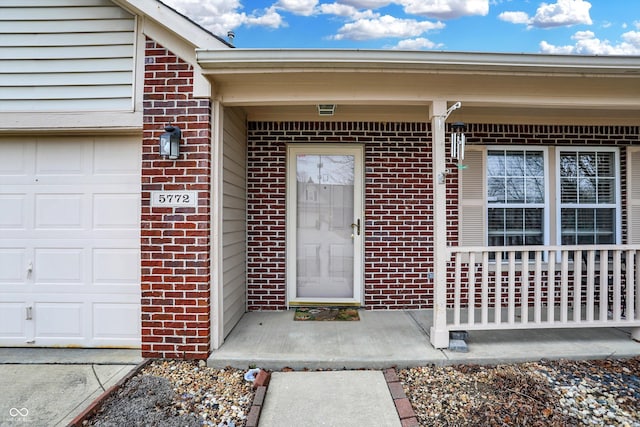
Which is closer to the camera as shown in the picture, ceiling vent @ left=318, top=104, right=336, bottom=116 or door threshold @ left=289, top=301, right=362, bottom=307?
ceiling vent @ left=318, top=104, right=336, bottom=116

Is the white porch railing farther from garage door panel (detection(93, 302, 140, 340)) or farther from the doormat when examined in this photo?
garage door panel (detection(93, 302, 140, 340))

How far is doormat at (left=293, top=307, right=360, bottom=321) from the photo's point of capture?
3.94 m

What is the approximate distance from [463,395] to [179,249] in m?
2.61

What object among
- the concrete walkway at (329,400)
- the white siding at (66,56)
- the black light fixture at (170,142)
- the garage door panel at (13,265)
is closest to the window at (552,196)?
the concrete walkway at (329,400)

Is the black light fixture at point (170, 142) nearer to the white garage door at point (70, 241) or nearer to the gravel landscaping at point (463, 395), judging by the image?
the white garage door at point (70, 241)

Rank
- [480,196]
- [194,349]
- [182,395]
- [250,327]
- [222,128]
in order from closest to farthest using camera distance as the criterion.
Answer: [182,395], [194,349], [222,128], [250,327], [480,196]

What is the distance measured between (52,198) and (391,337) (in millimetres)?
3607

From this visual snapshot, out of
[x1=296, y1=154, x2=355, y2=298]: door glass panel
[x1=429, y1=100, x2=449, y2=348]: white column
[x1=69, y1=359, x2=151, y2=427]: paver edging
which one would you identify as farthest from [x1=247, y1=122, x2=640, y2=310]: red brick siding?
[x1=69, y1=359, x2=151, y2=427]: paver edging

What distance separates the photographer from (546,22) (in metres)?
10.0

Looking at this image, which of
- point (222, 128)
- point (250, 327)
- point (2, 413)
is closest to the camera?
point (2, 413)

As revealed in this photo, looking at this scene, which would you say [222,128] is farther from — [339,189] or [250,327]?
[250,327]

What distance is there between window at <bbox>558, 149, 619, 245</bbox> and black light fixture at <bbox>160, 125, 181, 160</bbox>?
4.64 m

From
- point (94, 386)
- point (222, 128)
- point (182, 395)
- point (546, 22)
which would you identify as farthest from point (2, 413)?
point (546, 22)

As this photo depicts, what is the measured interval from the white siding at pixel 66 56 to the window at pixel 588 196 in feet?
17.1
